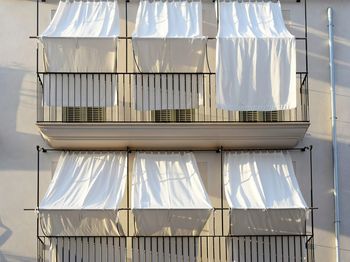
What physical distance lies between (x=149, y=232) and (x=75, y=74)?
3174 mm

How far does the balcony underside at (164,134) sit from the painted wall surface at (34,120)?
598mm

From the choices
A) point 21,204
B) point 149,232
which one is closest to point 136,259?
point 149,232

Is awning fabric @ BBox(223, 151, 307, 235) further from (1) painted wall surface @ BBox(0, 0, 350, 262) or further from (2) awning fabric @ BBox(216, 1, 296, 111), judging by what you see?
(2) awning fabric @ BBox(216, 1, 296, 111)

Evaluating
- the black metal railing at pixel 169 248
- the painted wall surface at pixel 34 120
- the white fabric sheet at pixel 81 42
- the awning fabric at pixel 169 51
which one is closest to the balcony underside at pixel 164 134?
the awning fabric at pixel 169 51

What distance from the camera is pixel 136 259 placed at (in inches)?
611

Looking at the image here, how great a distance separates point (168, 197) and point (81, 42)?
321 cm

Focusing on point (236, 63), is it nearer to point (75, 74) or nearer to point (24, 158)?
point (75, 74)

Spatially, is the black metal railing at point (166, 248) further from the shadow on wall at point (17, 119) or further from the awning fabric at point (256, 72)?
the awning fabric at point (256, 72)

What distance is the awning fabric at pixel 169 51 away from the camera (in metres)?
15.4

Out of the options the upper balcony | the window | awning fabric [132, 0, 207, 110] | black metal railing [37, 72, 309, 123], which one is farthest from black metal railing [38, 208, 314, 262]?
awning fabric [132, 0, 207, 110]

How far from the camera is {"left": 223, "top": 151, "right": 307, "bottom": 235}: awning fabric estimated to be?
15078mm

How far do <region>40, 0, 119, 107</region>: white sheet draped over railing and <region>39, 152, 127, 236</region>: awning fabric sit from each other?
112 centimetres

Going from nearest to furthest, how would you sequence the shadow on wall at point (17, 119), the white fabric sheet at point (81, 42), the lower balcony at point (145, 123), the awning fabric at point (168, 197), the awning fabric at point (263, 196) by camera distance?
1. the awning fabric at point (168, 197)
2. the awning fabric at point (263, 196)
3. the white fabric sheet at point (81, 42)
4. the lower balcony at point (145, 123)
5. the shadow on wall at point (17, 119)

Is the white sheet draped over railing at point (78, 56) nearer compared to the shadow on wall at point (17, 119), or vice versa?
the white sheet draped over railing at point (78, 56)
